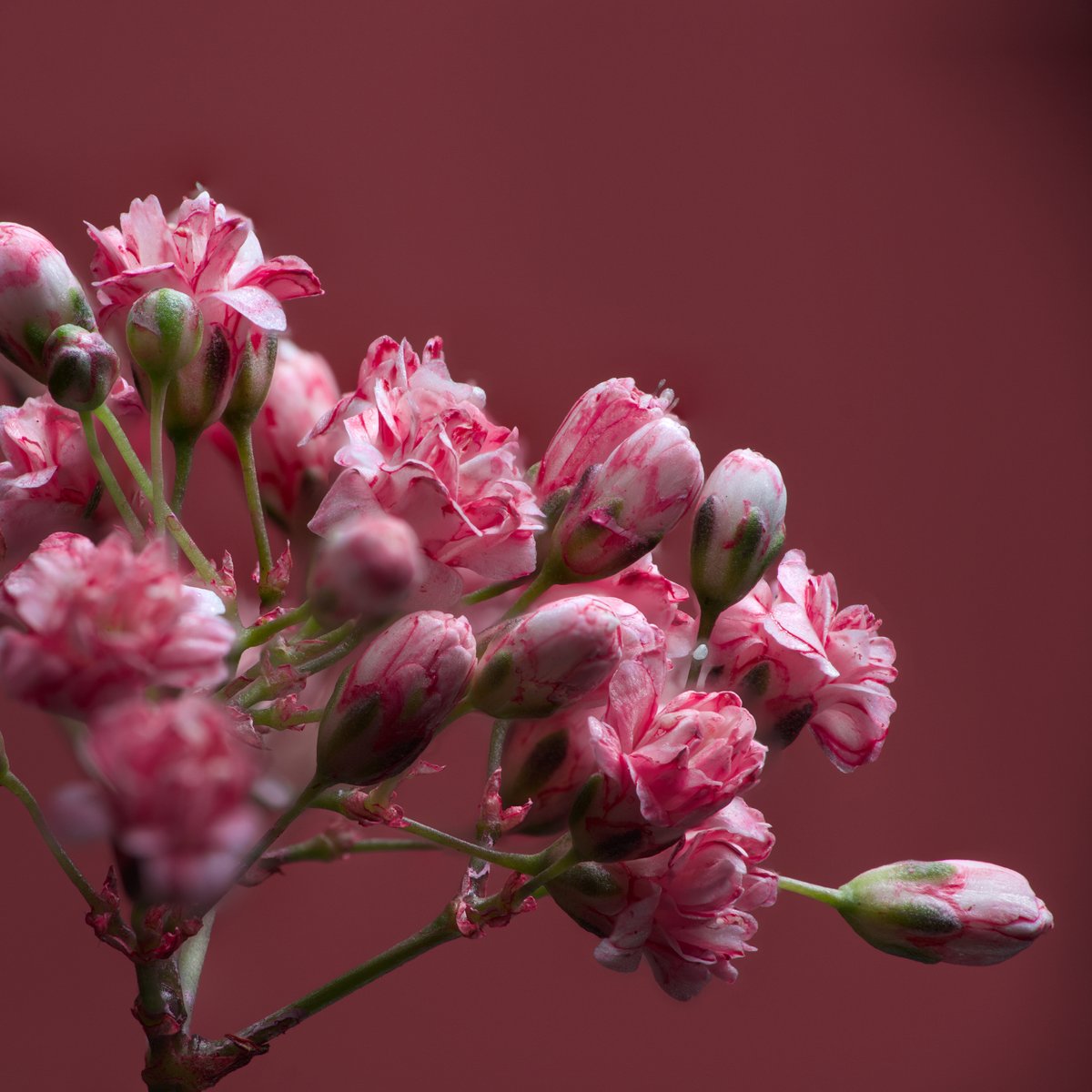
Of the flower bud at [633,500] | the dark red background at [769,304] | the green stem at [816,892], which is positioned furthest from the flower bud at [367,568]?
the dark red background at [769,304]

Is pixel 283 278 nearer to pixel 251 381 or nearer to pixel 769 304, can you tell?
pixel 251 381

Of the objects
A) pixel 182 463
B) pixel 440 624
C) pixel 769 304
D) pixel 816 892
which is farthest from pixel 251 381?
pixel 769 304

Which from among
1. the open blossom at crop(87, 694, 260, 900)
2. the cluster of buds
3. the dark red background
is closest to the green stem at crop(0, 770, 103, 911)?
the cluster of buds

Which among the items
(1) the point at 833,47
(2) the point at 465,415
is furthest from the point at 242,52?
(2) the point at 465,415

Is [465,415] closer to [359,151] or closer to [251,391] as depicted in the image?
[251,391]

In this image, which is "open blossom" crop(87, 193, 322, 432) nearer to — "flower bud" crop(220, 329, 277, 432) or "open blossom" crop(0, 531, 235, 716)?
"flower bud" crop(220, 329, 277, 432)
